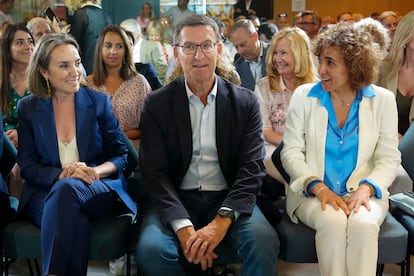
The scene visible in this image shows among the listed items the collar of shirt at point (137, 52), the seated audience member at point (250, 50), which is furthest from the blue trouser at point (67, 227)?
the collar of shirt at point (137, 52)

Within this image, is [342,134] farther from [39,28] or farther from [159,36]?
[159,36]

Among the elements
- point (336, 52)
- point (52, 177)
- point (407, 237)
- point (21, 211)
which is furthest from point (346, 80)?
point (21, 211)

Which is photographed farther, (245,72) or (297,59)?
(245,72)

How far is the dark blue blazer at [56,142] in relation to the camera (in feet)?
7.77

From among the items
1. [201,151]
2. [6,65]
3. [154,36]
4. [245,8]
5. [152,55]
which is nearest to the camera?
[201,151]

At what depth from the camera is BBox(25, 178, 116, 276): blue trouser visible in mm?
2043

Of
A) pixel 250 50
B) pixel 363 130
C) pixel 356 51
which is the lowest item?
pixel 363 130

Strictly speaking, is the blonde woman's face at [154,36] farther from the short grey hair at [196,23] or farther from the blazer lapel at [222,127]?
the blazer lapel at [222,127]

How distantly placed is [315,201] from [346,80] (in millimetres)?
578

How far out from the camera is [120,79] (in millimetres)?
3318

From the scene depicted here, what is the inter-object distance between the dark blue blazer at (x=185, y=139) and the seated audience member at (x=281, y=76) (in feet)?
2.15

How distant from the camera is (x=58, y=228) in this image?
81.0 inches

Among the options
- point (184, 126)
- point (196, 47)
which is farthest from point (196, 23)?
point (184, 126)

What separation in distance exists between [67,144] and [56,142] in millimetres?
59
